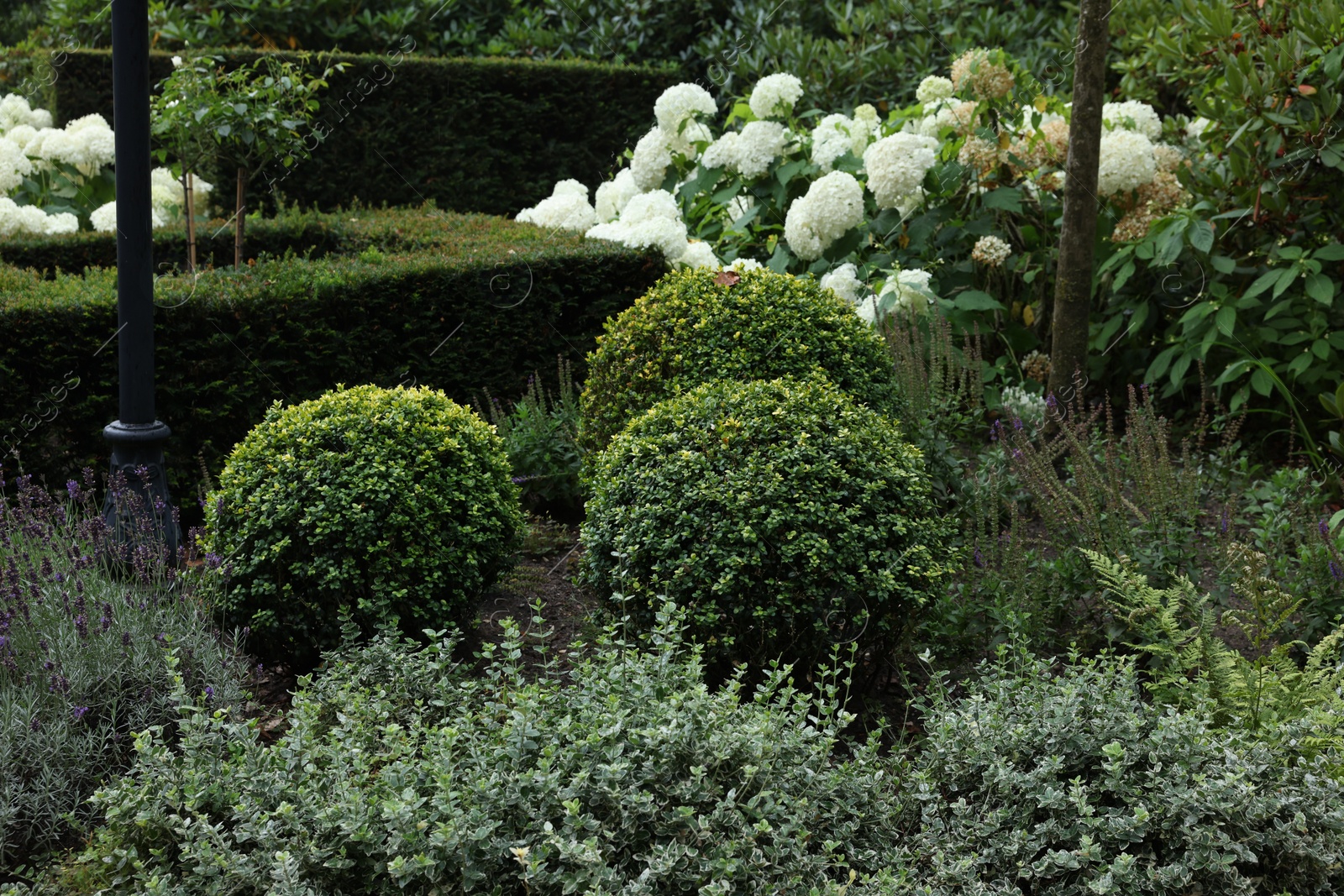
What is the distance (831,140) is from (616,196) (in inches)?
62.4

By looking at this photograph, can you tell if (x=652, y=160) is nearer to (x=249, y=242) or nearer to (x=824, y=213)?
(x=824, y=213)

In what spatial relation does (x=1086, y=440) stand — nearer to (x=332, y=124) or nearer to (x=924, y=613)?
(x=924, y=613)

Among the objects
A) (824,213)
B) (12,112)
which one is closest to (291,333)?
(824,213)

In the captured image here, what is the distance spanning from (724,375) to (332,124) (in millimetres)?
6591

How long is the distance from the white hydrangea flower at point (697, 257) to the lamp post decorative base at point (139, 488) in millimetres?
3109

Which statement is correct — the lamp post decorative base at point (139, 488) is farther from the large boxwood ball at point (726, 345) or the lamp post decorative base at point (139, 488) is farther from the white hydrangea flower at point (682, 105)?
the white hydrangea flower at point (682, 105)

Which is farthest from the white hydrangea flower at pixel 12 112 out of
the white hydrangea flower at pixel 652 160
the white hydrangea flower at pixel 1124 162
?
the white hydrangea flower at pixel 1124 162

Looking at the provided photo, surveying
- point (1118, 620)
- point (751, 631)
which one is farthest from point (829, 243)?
point (751, 631)

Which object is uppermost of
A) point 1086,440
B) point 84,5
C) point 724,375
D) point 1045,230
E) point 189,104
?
point 84,5

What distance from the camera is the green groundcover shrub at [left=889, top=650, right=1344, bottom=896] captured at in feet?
7.68

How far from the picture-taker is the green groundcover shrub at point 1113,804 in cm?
234

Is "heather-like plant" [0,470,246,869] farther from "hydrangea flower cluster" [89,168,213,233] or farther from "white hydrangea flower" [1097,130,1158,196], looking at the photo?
"white hydrangea flower" [1097,130,1158,196]

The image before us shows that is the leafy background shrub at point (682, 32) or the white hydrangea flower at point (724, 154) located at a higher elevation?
the leafy background shrub at point (682, 32)

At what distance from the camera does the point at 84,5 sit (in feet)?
37.1
